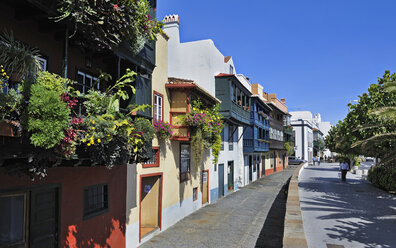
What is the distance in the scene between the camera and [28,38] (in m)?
6.74

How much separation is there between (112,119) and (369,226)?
34.1 ft

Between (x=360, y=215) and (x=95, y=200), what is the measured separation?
11196mm

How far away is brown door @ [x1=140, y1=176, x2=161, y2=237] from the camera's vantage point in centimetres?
1380

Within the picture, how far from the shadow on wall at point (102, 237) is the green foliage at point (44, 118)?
152 inches

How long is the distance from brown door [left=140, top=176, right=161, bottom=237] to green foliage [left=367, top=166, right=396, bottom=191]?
14.1 meters

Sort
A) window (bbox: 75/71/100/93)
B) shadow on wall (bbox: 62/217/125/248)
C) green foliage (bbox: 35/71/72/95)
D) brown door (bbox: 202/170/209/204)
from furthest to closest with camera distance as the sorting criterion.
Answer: brown door (bbox: 202/170/209/204), window (bbox: 75/71/100/93), shadow on wall (bbox: 62/217/125/248), green foliage (bbox: 35/71/72/95)

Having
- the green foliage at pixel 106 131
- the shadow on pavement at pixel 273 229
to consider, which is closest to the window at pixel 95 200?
the green foliage at pixel 106 131

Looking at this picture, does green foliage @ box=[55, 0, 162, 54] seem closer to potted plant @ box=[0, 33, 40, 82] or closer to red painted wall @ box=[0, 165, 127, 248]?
potted plant @ box=[0, 33, 40, 82]

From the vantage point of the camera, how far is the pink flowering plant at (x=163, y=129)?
13.4 m

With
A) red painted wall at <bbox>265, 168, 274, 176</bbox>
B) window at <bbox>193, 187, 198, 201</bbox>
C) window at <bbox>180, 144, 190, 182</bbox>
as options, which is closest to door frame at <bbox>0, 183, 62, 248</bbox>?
window at <bbox>180, 144, 190, 182</bbox>

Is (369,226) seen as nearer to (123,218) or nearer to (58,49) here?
(123,218)

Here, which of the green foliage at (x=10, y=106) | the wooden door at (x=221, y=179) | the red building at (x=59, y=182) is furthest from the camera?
the wooden door at (x=221, y=179)

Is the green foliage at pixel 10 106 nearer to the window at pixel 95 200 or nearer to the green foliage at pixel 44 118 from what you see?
the green foliage at pixel 44 118

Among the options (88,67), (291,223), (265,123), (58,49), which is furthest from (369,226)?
(265,123)
